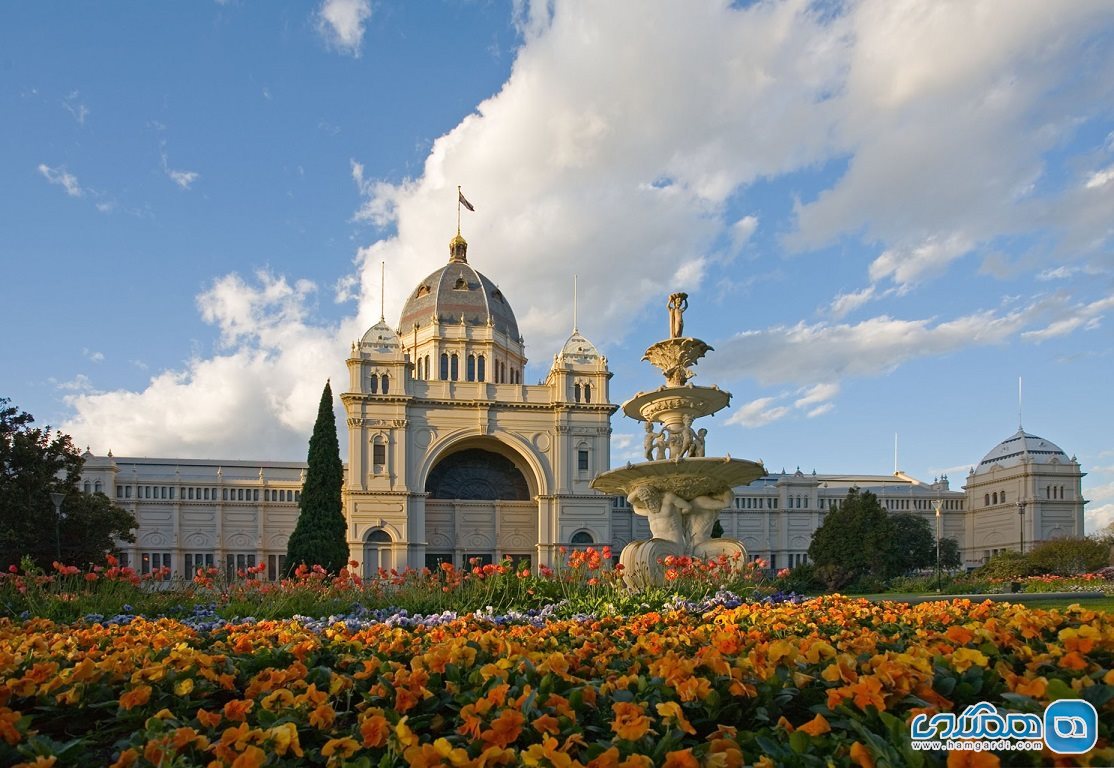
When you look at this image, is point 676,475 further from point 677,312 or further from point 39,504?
point 39,504

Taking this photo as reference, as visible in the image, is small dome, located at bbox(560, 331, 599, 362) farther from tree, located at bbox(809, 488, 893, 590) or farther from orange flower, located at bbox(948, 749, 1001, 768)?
orange flower, located at bbox(948, 749, 1001, 768)

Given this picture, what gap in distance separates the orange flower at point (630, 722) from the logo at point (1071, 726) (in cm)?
152

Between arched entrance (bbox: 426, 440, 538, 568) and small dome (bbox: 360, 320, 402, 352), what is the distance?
8.06 m

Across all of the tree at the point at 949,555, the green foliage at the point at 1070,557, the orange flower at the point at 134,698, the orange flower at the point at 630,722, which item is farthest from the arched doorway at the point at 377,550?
the orange flower at the point at 630,722

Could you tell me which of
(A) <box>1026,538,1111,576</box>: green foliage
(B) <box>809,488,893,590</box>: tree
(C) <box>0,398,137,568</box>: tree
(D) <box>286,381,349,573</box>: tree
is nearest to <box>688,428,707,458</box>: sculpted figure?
Answer: (C) <box>0,398,137,568</box>: tree

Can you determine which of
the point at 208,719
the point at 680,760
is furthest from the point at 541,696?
the point at 208,719

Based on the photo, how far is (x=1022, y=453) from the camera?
7581cm

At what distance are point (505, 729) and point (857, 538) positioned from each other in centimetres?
4620

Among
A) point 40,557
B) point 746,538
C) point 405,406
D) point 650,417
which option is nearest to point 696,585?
point 650,417

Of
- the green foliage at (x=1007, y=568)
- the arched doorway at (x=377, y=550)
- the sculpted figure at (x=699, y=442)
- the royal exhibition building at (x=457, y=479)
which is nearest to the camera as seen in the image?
the sculpted figure at (x=699, y=442)

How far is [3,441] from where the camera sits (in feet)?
96.4

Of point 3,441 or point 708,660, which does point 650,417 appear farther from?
point 3,441

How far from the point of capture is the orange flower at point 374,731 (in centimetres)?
364

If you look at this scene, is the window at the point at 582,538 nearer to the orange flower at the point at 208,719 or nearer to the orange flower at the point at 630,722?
the orange flower at the point at 208,719
